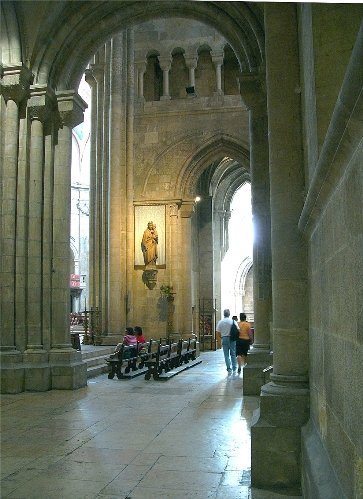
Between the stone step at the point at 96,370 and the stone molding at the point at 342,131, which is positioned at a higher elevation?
the stone molding at the point at 342,131

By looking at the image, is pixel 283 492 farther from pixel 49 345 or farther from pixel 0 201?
pixel 0 201

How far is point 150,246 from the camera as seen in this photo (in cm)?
1988

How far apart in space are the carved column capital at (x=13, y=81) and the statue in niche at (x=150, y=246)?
9684mm

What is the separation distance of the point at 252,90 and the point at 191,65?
11782 mm

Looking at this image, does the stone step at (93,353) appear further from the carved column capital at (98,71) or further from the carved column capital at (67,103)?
the carved column capital at (98,71)

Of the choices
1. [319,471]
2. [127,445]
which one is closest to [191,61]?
[127,445]

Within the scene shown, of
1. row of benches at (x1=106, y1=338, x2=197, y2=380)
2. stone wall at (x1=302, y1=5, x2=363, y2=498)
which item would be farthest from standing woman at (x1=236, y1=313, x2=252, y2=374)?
stone wall at (x1=302, y1=5, x2=363, y2=498)

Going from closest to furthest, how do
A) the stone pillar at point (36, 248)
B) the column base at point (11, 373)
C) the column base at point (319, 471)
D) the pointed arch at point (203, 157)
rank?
the column base at point (319, 471) < the column base at point (11, 373) < the stone pillar at point (36, 248) < the pointed arch at point (203, 157)

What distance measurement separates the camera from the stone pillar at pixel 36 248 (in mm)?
10227

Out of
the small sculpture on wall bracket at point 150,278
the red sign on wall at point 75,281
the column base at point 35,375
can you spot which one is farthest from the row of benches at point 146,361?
the red sign on wall at point 75,281

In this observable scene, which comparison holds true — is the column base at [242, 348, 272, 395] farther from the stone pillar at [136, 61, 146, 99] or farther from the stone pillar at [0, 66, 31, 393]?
the stone pillar at [136, 61, 146, 99]

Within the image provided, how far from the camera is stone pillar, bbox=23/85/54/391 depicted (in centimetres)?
1023

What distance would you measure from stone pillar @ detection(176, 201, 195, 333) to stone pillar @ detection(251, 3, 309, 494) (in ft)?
48.5

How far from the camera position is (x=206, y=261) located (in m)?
26.2
